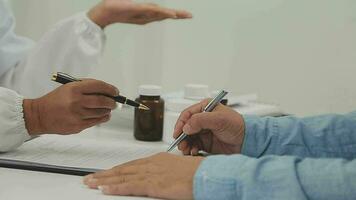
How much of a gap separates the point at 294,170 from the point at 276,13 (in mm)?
965

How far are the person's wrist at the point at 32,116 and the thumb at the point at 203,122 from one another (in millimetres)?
242

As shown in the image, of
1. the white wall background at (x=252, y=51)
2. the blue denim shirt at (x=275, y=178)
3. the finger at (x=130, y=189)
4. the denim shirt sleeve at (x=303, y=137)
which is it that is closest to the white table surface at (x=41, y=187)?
the finger at (x=130, y=189)

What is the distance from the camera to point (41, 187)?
58 centimetres

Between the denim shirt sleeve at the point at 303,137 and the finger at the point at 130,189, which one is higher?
the denim shirt sleeve at the point at 303,137

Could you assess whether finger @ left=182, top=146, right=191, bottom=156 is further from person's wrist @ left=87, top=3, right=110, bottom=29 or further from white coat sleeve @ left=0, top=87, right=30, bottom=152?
person's wrist @ left=87, top=3, right=110, bottom=29

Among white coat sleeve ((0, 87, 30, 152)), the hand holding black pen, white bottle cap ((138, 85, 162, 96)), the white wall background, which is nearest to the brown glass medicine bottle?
white bottle cap ((138, 85, 162, 96))

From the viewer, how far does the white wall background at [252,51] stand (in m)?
1.37

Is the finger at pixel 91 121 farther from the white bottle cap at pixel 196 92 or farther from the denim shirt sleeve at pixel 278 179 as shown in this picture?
the denim shirt sleeve at pixel 278 179

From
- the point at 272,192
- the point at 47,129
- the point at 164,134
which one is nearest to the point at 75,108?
the point at 47,129

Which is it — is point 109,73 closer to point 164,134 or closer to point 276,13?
point 276,13

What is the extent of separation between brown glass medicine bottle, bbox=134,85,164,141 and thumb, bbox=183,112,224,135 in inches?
6.3

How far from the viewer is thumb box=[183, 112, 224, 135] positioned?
2.41ft

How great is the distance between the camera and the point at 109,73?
1.61 m

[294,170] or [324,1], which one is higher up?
[324,1]
